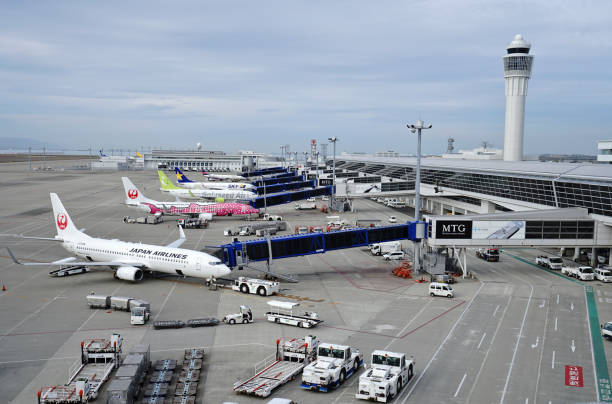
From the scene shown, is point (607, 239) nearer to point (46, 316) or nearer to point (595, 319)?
point (595, 319)

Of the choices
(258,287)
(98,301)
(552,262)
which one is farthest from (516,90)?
(98,301)

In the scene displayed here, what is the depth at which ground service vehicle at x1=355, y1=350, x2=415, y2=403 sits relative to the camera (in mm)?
27703

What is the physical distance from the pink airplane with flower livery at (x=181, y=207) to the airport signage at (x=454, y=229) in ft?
188

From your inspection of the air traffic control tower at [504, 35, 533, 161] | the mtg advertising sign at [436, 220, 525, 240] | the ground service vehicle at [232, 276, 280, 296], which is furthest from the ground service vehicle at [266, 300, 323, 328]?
the air traffic control tower at [504, 35, 533, 161]

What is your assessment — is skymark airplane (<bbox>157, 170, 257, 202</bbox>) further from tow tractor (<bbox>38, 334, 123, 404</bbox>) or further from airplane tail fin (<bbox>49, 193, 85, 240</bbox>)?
tow tractor (<bbox>38, 334, 123, 404</bbox>)

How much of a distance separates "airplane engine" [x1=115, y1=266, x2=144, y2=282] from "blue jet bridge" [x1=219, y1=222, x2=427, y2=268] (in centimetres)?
881

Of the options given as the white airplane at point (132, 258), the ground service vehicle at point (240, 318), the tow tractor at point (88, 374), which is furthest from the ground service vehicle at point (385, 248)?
the tow tractor at point (88, 374)

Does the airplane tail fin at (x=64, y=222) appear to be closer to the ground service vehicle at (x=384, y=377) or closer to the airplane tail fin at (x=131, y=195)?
the ground service vehicle at (x=384, y=377)

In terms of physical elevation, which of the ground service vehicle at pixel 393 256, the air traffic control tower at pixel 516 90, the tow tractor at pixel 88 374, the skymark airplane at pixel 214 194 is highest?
the air traffic control tower at pixel 516 90

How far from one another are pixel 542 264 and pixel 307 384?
47.1 meters

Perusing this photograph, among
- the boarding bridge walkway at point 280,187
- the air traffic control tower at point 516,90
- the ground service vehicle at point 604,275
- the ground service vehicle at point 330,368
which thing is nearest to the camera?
the ground service vehicle at point 330,368

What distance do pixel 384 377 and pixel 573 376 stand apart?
12.8m

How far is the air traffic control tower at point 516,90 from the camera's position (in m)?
145

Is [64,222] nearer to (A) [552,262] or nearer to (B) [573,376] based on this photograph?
(B) [573,376]
